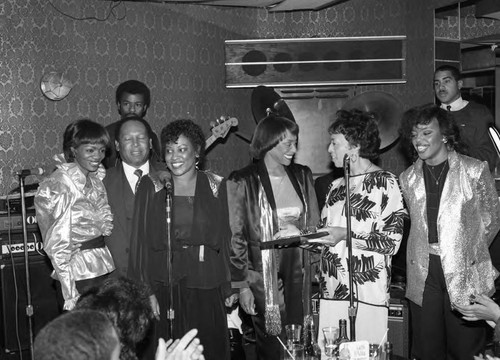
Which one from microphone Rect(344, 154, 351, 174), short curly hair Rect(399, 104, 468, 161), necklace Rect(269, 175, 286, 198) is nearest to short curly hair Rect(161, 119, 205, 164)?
necklace Rect(269, 175, 286, 198)

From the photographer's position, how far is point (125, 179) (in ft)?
15.4

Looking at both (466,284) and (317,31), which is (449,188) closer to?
(466,284)

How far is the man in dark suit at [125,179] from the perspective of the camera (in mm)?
4559

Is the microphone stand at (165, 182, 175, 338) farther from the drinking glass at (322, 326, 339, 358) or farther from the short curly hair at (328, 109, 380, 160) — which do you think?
the short curly hair at (328, 109, 380, 160)

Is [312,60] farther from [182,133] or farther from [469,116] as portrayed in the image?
[182,133]

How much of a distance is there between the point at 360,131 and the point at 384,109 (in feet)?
10.3

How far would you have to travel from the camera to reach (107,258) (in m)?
4.47

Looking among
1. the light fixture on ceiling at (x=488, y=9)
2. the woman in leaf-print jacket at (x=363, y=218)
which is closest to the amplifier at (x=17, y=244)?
the woman in leaf-print jacket at (x=363, y=218)

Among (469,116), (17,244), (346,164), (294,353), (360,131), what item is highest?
(469,116)

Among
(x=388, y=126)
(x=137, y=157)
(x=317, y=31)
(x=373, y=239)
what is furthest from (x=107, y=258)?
(x=317, y=31)

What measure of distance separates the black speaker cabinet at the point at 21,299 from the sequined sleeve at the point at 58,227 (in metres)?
1.54

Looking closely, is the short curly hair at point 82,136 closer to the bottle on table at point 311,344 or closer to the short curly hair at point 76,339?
the bottle on table at point 311,344

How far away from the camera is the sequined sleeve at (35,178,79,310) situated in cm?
426

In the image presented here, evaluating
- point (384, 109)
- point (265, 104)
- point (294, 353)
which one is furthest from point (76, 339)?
point (384, 109)
